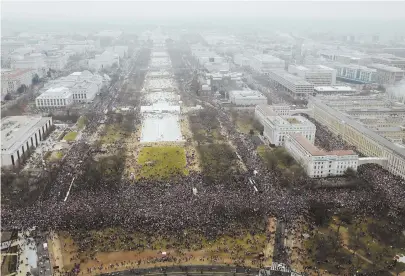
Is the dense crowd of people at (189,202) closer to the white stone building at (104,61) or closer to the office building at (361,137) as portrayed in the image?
the office building at (361,137)

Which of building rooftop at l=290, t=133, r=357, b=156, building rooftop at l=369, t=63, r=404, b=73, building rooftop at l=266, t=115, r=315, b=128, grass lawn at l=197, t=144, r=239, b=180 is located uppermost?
building rooftop at l=369, t=63, r=404, b=73

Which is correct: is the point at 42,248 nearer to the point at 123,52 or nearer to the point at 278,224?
the point at 278,224

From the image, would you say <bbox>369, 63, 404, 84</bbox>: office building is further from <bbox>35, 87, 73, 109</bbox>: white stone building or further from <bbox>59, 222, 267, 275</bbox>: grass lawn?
<bbox>59, 222, 267, 275</bbox>: grass lawn

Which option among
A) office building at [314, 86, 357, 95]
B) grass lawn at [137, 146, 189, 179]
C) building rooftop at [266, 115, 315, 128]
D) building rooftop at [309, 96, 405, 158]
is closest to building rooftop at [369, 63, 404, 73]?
office building at [314, 86, 357, 95]

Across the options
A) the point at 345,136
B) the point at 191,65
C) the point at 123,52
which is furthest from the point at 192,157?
the point at 123,52

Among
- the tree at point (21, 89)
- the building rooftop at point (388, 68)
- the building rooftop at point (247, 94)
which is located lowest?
the tree at point (21, 89)

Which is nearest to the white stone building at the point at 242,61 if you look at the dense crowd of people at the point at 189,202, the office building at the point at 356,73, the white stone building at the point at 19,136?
the office building at the point at 356,73
